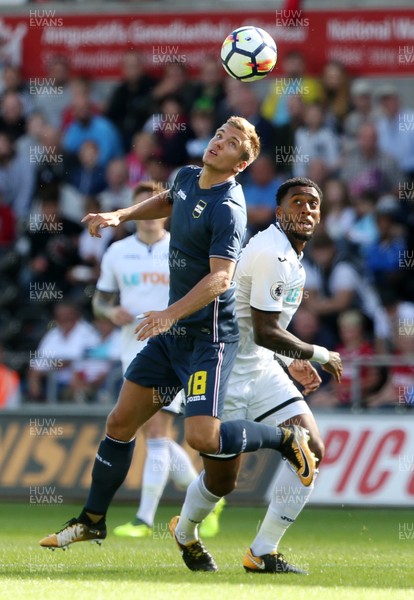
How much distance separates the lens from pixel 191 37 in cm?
1527

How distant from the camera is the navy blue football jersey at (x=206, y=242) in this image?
7172 mm

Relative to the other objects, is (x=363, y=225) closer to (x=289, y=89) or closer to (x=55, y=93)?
(x=289, y=89)

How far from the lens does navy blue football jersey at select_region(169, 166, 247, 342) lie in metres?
7.17

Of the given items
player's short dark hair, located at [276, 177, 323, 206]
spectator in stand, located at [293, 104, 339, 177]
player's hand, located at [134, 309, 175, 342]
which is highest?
spectator in stand, located at [293, 104, 339, 177]

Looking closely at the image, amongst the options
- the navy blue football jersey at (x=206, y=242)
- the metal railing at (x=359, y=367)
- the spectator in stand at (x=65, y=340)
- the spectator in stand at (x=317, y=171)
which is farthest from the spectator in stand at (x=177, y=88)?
the navy blue football jersey at (x=206, y=242)

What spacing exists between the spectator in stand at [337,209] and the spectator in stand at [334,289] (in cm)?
35

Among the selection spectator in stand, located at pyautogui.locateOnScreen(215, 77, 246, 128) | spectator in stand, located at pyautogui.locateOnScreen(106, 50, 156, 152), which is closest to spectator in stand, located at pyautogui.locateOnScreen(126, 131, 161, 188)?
spectator in stand, located at pyautogui.locateOnScreen(106, 50, 156, 152)

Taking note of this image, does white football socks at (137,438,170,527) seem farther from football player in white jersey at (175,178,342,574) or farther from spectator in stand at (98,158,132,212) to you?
spectator in stand at (98,158,132,212)

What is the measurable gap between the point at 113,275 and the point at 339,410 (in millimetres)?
2866

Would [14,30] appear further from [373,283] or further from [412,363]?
[412,363]

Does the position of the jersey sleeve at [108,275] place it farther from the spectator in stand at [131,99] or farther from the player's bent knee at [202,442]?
the spectator in stand at [131,99]

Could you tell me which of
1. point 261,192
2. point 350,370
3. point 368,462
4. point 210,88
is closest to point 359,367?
point 350,370

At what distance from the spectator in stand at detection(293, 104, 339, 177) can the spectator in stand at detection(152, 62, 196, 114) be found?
4.54ft

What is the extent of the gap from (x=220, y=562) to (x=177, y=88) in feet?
26.1
